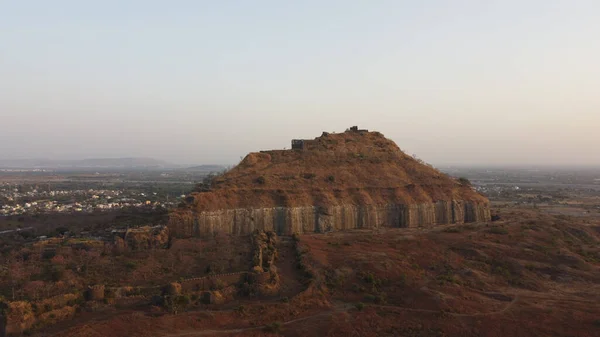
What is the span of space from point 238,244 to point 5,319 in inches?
638

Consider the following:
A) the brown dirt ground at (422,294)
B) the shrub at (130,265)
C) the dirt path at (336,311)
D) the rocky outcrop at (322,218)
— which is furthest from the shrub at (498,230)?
the shrub at (130,265)

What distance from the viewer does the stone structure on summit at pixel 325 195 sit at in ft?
120

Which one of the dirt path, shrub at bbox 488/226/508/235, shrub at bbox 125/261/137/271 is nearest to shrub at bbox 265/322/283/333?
the dirt path

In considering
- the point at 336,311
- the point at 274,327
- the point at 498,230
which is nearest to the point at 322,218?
the point at 336,311

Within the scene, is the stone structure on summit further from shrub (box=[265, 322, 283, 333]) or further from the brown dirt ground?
shrub (box=[265, 322, 283, 333])

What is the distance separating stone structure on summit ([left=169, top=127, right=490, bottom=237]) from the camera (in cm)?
3656

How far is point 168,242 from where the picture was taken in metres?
31.3

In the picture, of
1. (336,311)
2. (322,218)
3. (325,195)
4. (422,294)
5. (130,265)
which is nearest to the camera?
(336,311)

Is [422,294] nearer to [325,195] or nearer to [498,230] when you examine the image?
[325,195]

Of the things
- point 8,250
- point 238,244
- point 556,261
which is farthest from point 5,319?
point 556,261

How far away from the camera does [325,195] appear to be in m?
41.5

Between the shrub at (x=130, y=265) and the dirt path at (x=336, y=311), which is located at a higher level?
the shrub at (x=130, y=265)

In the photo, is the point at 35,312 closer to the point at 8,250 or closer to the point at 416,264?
the point at 8,250

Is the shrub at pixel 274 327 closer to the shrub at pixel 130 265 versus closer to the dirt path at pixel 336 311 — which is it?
the dirt path at pixel 336 311
